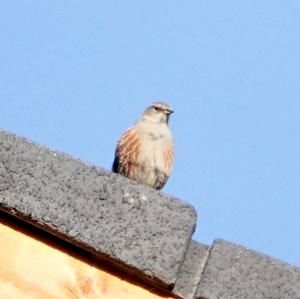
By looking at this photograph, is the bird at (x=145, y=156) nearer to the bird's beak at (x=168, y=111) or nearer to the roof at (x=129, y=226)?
the bird's beak at (x=168, y=111)

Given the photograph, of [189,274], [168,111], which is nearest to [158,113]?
[168,111]

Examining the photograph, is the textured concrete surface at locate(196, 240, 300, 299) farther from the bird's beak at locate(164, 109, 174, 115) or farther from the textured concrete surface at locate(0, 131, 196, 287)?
the bird's beak at locate(164, 109, 174, 115)

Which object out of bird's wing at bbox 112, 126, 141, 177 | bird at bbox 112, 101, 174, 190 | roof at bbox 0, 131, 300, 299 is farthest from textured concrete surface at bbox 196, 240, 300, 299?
bird's wing at bbox 112, 126, 141, 177

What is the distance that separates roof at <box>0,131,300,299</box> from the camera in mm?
2070

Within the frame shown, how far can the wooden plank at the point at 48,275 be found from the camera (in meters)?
2.08

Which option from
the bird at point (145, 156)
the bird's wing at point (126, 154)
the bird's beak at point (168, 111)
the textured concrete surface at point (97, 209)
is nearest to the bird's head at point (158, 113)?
the bird's beak at point (168, 111)

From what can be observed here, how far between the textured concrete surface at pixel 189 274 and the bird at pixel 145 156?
3517 mm

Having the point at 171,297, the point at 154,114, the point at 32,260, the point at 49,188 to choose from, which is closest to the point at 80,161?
the point at 49,188

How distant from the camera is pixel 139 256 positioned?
6.75ft

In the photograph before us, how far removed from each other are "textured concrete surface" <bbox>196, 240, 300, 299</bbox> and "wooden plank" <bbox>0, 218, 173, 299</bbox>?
0.13m

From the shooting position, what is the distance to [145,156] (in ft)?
19.5

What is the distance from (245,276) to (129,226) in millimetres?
295

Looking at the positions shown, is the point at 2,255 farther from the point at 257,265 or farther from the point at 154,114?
the point at 154,114

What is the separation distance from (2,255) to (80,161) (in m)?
0.29
